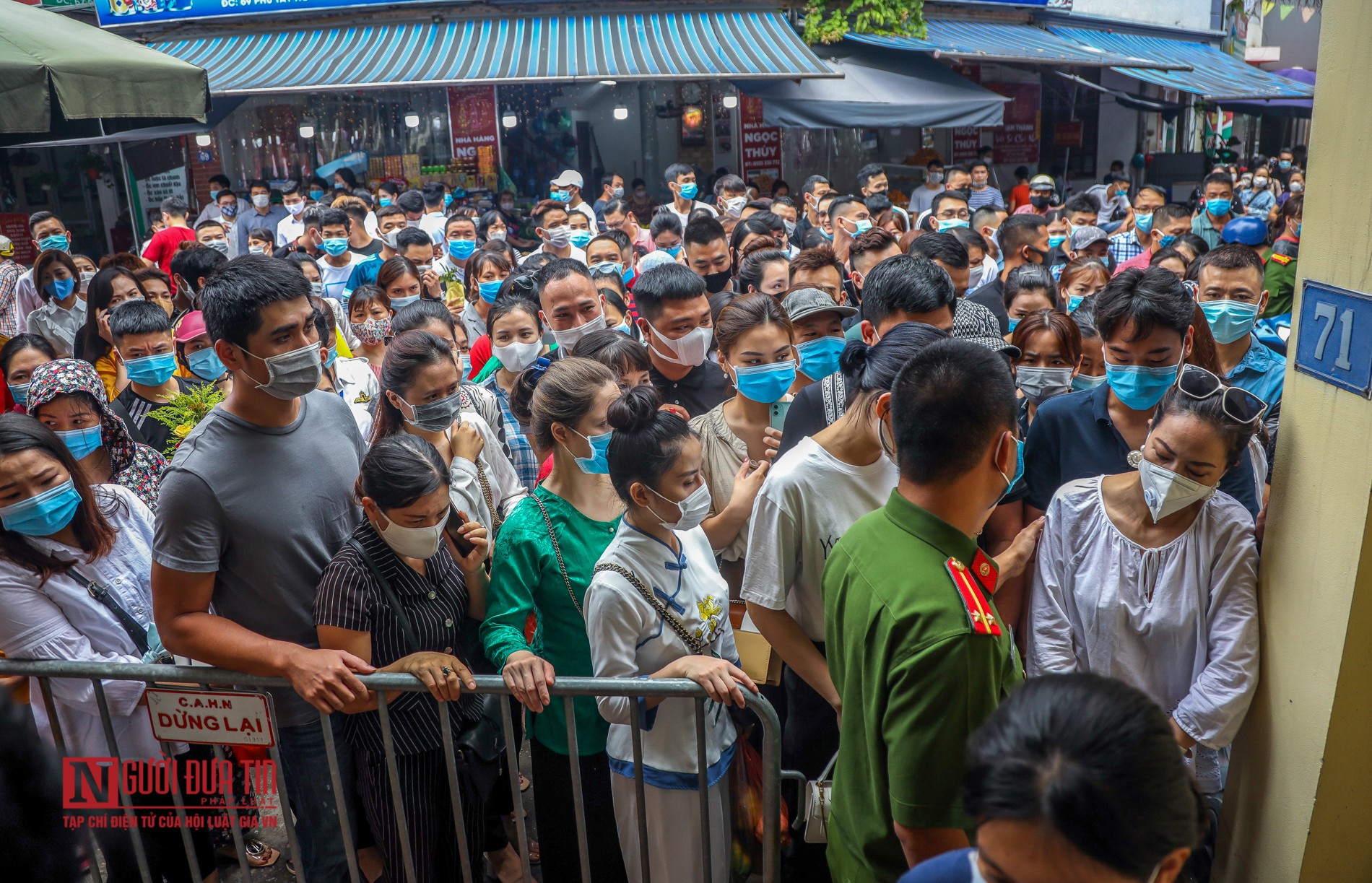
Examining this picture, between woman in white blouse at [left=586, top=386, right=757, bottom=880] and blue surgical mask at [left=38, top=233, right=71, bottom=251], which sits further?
blue surgical mask at [left=38, top=233, right=71, bottom=251]

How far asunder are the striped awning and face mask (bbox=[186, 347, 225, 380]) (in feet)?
25.4

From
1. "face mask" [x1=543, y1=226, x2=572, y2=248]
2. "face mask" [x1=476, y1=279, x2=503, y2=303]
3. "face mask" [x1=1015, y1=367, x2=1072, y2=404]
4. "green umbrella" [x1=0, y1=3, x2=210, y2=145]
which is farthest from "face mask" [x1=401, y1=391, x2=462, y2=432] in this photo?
"face mask" [x1=543, y1=226, x2=572, y2=248]

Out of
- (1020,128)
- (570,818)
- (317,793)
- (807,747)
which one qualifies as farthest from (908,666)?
(1020,128)

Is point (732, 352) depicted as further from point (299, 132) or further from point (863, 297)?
point (299, 132)

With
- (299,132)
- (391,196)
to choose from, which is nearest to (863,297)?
(391,196)

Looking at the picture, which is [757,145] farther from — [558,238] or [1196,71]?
[1196,71]

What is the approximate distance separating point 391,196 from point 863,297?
10.4 meters

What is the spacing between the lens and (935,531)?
1.87 m

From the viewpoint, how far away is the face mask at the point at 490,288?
6.17 m

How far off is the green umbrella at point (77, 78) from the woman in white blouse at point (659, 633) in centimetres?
248

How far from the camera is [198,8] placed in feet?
44.4

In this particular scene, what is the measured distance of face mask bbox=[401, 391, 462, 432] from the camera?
133 inches

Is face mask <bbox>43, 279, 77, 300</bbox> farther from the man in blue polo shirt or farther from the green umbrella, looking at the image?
the man in blue polo shirt

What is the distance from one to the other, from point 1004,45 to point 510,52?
7199mm
